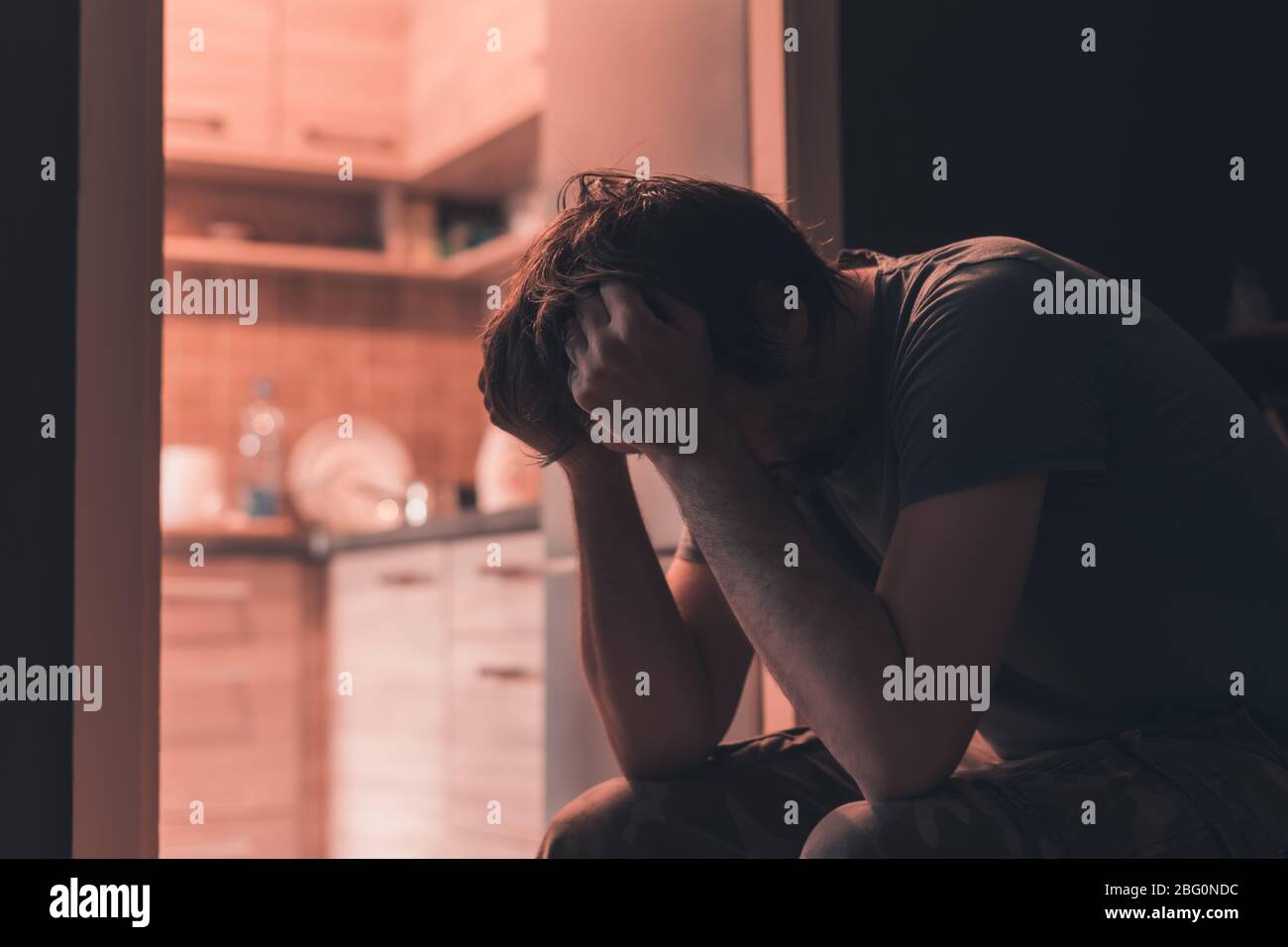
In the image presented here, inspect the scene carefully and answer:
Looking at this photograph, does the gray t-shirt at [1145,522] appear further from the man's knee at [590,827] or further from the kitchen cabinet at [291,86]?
the kitchen cabinet at [291,86]

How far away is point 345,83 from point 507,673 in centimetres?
178

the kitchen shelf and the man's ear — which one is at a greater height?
the kitchen shelf

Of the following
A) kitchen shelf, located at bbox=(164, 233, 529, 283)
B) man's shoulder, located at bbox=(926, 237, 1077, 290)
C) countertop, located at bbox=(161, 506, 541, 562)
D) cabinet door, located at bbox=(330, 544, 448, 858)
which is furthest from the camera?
kitchen shelf, located at bbox=(164, 233, 529, 283)

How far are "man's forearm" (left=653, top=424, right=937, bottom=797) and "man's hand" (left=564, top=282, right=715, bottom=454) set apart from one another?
0.11 feet

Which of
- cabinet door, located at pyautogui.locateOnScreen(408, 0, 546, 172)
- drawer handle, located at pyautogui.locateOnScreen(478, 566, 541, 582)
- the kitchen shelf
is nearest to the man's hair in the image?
drawer handle, located at pyautogui.locateOnScreen(478, 566, 541, 582)

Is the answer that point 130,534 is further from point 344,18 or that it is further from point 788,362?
point 344,18

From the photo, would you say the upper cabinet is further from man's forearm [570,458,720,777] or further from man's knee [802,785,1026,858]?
man's knee [802,785,1026,858]

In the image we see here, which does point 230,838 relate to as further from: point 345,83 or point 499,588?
point 345,83

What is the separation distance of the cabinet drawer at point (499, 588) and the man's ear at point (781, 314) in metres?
1.09

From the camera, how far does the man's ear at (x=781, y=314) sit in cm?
86

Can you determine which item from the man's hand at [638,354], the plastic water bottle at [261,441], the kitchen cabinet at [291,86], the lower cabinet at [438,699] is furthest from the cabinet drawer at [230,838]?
the man's hand at [638,354]

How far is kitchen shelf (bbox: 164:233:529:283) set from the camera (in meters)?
3.15
